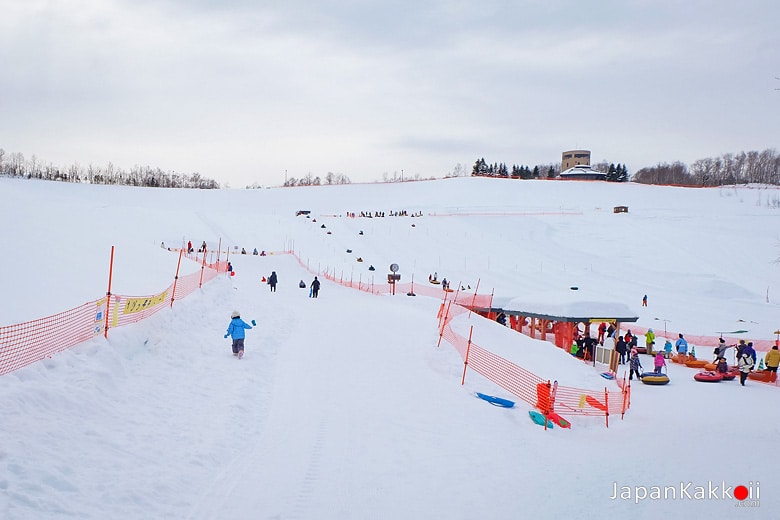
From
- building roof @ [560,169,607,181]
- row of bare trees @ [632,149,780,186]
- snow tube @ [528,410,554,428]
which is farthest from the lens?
row of bare trees @ [632,149,780,186]

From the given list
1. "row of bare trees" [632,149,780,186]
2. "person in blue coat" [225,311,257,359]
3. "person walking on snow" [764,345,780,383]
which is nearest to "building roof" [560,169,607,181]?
"row of bare trees" [632,149,780,186]

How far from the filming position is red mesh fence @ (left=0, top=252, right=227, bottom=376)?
8055mm

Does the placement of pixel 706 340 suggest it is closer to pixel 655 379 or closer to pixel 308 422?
pixel 655 379

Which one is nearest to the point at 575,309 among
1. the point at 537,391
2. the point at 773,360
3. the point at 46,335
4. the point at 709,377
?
the point at 709,377

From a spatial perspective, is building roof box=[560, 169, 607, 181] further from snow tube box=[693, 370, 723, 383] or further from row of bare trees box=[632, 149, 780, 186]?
snow tube box=[693, 370, 723, 383]

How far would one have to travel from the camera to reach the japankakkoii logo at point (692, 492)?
27.3ft

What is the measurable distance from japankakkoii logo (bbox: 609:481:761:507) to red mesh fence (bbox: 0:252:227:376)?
9.04 metres

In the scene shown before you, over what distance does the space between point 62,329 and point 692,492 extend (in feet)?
35.4

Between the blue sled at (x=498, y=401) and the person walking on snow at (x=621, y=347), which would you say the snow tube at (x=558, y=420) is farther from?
the person walking on snow at (x=621, y=347)

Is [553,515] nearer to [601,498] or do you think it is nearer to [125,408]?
[601,498]

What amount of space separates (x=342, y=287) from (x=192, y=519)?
26.6 meters

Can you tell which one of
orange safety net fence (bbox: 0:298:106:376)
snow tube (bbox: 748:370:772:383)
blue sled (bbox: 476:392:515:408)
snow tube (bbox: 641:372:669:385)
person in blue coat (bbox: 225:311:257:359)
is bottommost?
snow tube (bbox: 641:372:669:385)

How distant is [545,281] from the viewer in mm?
43594

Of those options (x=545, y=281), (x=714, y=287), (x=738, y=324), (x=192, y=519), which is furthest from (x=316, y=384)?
(x=714, y=287)
